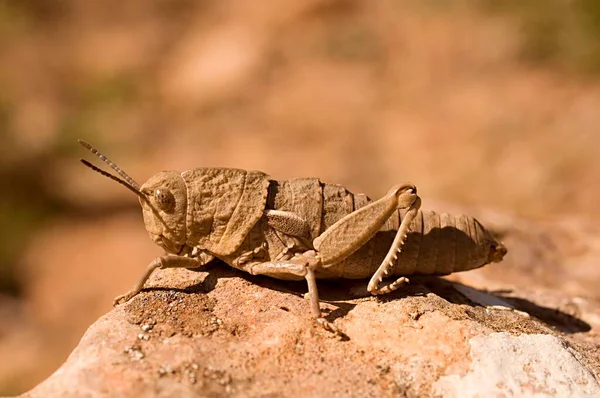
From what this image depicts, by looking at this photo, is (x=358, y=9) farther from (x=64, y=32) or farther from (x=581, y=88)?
(x=64, y=32)

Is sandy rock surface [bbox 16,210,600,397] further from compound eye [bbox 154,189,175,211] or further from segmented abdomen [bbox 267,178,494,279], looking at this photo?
compound eye [bbox 154,189,175,211]

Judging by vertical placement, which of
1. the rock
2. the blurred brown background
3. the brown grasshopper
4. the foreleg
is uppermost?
the blurred brown background

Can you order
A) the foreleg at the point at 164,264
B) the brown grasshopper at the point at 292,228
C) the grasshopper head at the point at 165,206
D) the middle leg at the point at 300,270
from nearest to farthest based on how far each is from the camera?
the middle leg at the point at 300,270 < the foreleg at the point at 164,264 < the brown grasshopper at the point at 292,228 < the grasshopper head at the point at 165,206

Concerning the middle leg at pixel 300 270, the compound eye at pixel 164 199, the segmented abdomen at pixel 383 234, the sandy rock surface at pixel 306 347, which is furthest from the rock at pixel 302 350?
the compound eye at pixel 164 199

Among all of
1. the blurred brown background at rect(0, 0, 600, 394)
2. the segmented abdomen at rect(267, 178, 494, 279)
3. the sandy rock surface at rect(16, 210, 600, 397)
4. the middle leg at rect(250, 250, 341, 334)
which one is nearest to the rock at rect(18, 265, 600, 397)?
the sandy rock surface at rect(16, 210, 600, 397)

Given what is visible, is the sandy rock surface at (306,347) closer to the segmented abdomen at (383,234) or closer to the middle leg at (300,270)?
the middle leg at (300,270)

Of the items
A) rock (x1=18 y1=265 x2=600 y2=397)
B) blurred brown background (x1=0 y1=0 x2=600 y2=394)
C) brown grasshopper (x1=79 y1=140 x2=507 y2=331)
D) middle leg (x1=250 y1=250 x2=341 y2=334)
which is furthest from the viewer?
blurred brown background (x1=0 y1=0 x2=600 y2=394)

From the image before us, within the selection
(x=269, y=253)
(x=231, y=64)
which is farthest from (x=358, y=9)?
(x=269, y=253)
